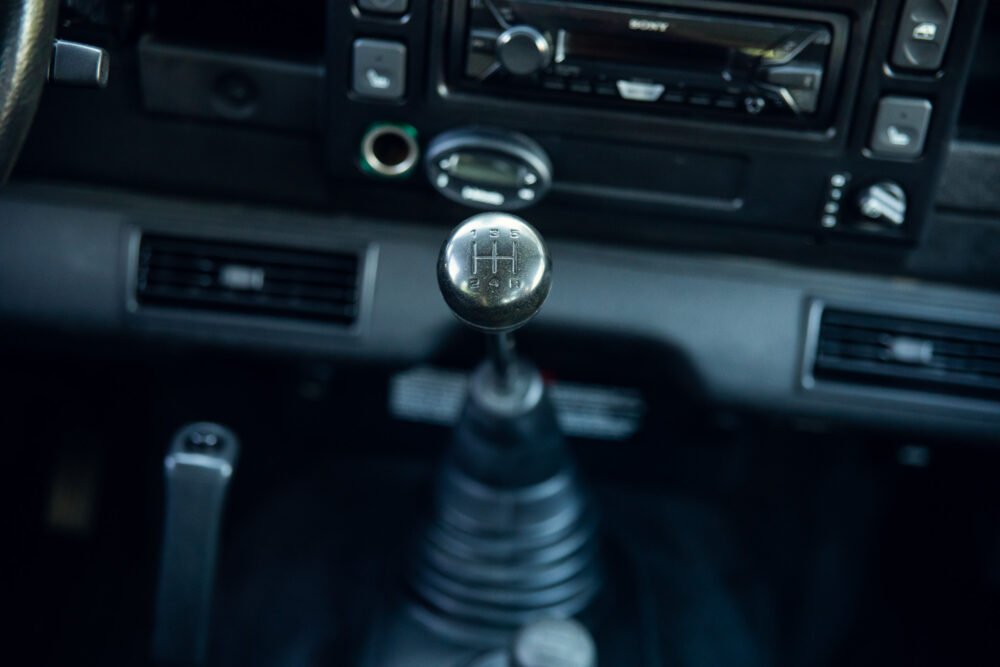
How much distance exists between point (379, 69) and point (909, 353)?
0.61 m

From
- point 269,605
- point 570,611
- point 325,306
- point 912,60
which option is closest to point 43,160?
point 325,306

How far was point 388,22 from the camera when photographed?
3.21 feet

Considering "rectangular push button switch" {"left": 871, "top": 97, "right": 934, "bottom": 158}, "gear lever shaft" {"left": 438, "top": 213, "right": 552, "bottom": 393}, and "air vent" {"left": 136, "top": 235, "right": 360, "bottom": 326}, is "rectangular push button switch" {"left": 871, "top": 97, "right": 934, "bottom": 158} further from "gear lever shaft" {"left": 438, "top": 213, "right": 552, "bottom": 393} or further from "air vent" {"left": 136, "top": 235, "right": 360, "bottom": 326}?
"air vent" {"left": 136, "top": 235, "right": 360, "bottom": 326}

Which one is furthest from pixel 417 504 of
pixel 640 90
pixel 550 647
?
pixel 640 90

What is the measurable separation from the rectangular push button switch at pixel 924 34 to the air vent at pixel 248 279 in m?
0.56

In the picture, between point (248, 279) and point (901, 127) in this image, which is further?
point (248, 279)

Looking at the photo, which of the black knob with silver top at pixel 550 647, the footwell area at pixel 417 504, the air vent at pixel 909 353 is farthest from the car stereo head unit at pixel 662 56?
the footwell area at pixel 417 504

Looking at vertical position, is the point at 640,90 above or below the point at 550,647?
above

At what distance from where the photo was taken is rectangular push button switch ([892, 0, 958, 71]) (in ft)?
3.04

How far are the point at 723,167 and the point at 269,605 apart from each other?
81 centimetres

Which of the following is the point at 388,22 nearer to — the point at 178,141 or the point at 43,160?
the point at 178,141

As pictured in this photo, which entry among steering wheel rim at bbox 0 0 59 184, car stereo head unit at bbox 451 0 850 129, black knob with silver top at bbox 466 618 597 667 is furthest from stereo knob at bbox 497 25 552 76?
black knob with silver top at bbox 466 618 597 667

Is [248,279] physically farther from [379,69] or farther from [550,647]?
[550,647]

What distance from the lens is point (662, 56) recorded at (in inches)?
37.9
